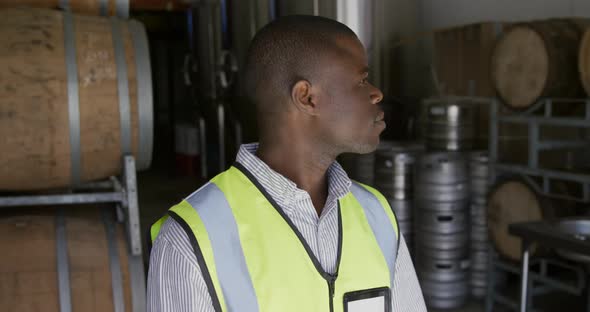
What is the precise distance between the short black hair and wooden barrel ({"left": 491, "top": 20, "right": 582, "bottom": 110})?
2909mm

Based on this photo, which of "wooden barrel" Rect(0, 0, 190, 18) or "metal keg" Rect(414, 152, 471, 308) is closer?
"wooden barrel" Rect(0, 0, 190, 18)

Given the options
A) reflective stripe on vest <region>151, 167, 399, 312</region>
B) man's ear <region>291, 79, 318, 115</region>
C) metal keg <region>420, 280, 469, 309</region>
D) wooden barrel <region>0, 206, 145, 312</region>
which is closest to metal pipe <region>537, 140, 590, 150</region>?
metal keg <region>420, 280, 469, 309</region>

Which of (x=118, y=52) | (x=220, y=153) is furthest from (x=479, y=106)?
(x=220, y=153)

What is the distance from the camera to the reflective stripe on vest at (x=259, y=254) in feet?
4.02

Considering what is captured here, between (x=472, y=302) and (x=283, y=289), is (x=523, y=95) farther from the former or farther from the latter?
(x=283, y=289)

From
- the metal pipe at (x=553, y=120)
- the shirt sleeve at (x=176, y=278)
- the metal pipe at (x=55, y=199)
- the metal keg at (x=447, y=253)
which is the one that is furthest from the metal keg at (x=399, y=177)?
the shirt sleeve at (x=176, y=278)

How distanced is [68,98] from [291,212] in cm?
158

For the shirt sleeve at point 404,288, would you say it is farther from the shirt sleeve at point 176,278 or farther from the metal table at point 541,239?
the metal table at point 541,239

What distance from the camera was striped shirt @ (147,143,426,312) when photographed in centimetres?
119

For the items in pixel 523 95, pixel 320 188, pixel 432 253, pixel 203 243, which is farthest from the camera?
pixel 432 253

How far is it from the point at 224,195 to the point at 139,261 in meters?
1.59

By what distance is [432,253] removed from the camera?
468cm

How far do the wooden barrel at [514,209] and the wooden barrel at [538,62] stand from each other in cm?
55

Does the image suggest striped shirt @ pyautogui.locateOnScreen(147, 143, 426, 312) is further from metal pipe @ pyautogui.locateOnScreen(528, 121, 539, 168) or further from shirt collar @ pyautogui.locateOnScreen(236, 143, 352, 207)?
metal pipe @ pyautogui.locateOnScreen(528, 121, 539, 168)
